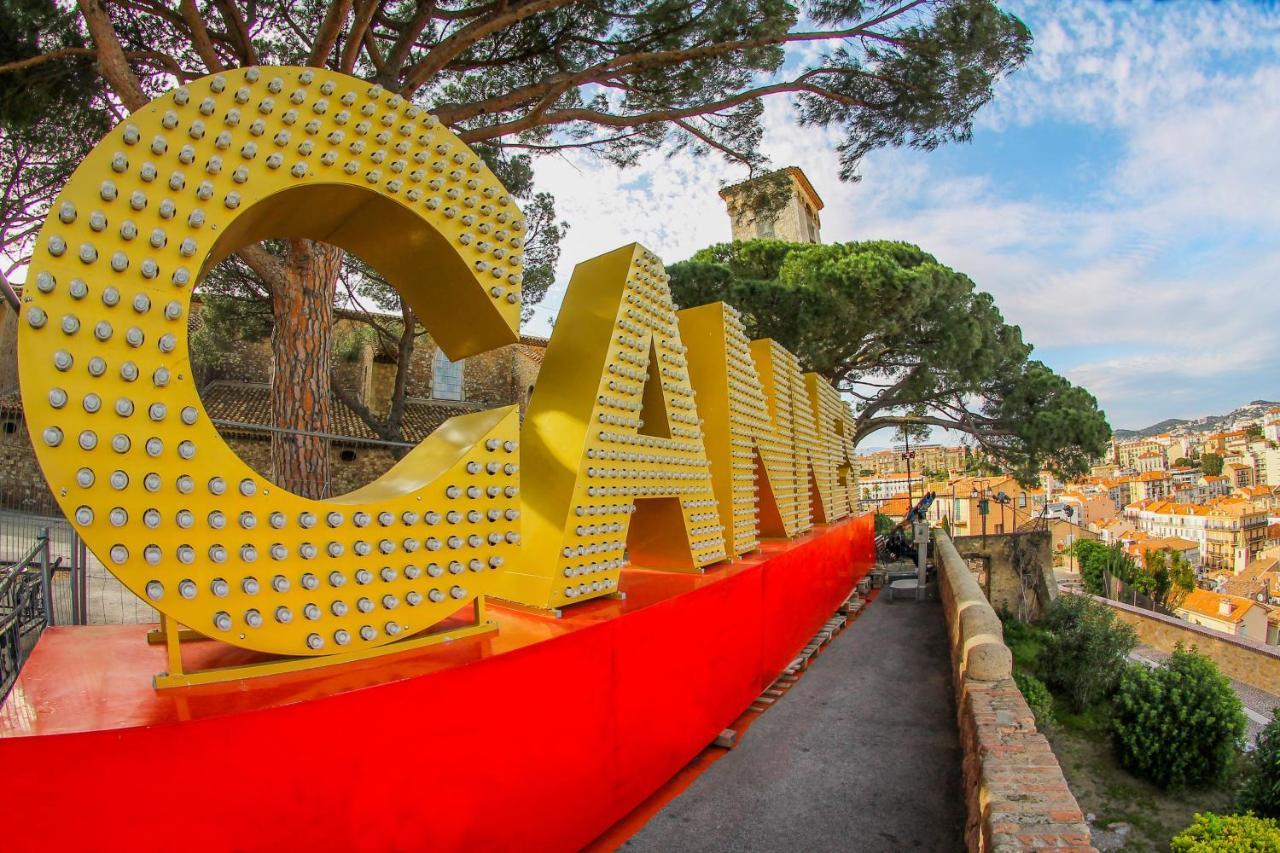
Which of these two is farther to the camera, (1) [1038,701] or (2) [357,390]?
(2) [357,390]

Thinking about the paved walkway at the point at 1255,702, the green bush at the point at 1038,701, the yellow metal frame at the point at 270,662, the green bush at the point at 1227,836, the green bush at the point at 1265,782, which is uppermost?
the yellow metal frame at the point at 270,662

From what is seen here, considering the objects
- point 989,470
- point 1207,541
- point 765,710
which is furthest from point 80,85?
point 1207,541

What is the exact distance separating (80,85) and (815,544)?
9942mm

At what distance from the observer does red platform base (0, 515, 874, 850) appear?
6.32 feet

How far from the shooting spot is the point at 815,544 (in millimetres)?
8477

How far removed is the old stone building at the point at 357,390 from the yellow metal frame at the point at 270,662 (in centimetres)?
1297

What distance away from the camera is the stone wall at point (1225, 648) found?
70.6 ft

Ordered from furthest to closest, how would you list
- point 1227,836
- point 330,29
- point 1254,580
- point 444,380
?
point 1254,580 → point 444,380 → point 330,29 → point 1227,836

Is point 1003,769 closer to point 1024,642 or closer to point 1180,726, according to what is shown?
point 1180,726

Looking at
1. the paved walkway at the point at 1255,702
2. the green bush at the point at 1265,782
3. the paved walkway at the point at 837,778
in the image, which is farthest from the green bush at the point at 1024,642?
the paved walkway at the point at 837,778

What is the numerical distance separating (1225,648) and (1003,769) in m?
26.5

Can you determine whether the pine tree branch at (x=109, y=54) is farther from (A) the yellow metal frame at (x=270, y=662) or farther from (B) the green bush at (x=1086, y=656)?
(B) the green bush at (x=1086, y=656)

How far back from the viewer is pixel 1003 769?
3664 mm

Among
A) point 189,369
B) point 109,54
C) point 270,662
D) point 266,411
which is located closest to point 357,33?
point 109,54
